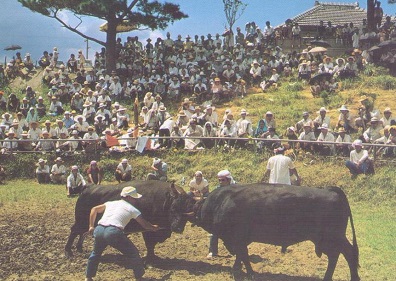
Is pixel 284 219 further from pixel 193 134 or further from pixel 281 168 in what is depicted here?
pixel 193 134

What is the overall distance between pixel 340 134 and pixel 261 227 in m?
8.77

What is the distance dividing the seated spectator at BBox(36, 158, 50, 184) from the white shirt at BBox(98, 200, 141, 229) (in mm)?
11391

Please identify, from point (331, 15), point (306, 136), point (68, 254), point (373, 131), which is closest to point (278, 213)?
point (68, 254)

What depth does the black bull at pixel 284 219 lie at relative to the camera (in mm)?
10211

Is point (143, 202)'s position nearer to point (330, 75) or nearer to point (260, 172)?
point (260, 172)

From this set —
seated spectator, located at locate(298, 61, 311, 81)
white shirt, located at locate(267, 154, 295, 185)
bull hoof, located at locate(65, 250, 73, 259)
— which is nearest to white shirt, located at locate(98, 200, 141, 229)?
bull hoof, located at locate(65, 250, 73, 259)

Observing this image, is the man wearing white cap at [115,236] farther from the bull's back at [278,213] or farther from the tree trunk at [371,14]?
the tree trunk at [371,14]

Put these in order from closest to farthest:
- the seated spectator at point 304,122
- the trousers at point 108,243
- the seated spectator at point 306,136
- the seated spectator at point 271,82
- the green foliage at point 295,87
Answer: the trousers at point 108,243
the seated spectator at point 306,136
the seated spectator at point 304,122
the green foliage at point 295,87
the seated spectator at point 271,82

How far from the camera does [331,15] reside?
39469 millimetres

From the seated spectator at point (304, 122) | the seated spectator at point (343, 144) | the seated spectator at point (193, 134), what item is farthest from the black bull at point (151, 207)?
the seated spectator at point (304, 122)

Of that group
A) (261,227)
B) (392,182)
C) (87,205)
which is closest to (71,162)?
(87,205)

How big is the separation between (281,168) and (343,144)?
549cm

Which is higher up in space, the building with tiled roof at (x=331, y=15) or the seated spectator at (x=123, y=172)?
the building with tiled roof at (x=331, y=15)

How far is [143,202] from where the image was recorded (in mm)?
11914
